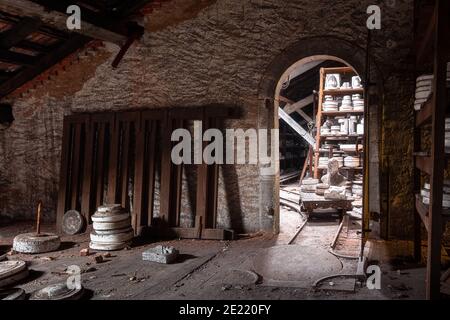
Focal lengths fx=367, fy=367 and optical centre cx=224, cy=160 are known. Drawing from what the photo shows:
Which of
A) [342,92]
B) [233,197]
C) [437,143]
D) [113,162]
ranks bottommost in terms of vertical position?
[233,197]

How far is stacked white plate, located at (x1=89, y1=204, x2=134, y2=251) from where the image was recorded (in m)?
5.25

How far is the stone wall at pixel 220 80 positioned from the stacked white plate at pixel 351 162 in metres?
3.49

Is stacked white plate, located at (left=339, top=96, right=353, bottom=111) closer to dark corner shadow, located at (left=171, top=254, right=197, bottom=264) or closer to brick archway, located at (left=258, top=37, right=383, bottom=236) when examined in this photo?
brick archway, located at (left=258, top=37, right=383, bottom=236)

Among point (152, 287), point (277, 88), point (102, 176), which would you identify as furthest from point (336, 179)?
point (152, 287)

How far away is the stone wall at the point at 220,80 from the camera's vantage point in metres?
5.19

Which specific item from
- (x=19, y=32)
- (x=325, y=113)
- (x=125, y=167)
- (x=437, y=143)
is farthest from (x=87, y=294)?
(x=325, y=113)

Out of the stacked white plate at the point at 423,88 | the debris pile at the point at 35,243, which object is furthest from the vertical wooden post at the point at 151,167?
the stacked white plate at the point at 423,88

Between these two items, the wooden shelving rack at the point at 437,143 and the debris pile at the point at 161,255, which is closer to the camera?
the wooden shelving rack at the point at 437,143

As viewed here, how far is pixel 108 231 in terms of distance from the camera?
17.3ft

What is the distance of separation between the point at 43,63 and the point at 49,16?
68.3 inches

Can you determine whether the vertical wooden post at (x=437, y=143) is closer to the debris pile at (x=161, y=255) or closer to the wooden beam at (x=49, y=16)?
the debris pile at (x=161, y=255)

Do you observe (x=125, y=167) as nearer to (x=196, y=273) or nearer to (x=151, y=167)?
(x=151, y=167)

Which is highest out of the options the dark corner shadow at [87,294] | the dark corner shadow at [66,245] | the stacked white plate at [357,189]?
the stacked white plate at [357,189]
